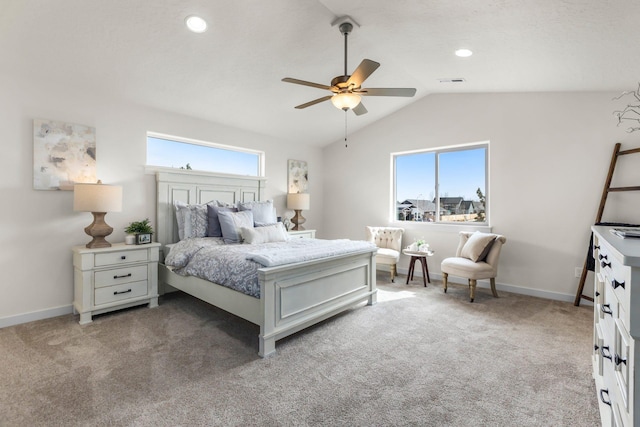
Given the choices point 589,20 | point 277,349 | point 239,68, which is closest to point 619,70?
point 589,20

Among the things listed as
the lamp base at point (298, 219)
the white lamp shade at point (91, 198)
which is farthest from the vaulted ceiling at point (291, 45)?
the lamp base at point (298, 219)

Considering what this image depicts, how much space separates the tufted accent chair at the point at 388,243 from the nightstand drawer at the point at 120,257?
319 cm

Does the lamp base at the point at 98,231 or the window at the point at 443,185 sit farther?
the window at the point at 443,185

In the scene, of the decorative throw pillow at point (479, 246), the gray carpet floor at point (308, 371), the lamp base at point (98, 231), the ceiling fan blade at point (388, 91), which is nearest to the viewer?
the gray carpet floor at point (308, 371)

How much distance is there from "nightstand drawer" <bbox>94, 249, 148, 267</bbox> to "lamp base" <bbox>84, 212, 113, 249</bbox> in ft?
0.40

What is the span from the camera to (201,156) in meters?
4.60

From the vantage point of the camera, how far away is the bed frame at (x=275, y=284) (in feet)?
8.23

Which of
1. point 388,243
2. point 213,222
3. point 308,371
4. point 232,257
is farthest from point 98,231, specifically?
point 388,243

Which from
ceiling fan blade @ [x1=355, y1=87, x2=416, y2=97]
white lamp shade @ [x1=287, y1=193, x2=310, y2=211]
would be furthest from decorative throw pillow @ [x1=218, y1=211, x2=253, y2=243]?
ceiling fan blade @ [x1=355, y1=87, x2=416, y2=97]

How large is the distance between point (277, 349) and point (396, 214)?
3.66 meters

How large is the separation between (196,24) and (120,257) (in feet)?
8.15

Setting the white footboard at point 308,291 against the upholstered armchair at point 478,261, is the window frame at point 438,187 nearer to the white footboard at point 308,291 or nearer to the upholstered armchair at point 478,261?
the upholstered armchair at point 478,261

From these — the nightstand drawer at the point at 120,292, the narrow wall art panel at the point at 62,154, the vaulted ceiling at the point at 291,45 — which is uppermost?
the vaulted ceiling at the point at 291,45

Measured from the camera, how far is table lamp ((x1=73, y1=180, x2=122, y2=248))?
3.07m
